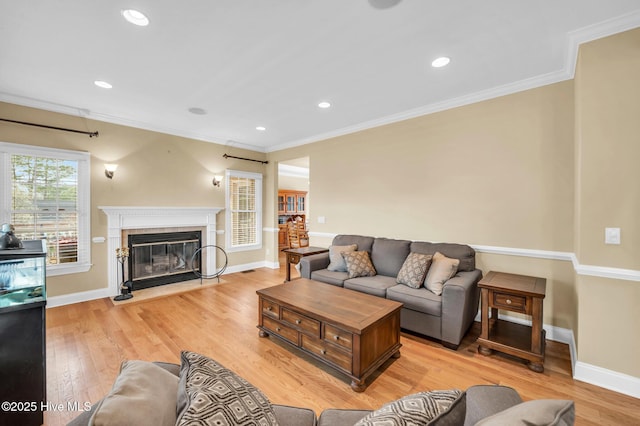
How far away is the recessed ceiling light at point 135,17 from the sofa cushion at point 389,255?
3455 millimetres

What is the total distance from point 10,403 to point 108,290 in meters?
3.02

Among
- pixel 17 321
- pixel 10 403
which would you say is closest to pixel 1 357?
pixel 17 321

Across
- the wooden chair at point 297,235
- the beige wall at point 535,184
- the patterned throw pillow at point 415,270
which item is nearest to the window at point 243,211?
the wooden chair at point 297,235

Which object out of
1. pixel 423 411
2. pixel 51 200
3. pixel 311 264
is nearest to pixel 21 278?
pixel 51 200

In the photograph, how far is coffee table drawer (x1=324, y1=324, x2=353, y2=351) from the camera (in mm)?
2154

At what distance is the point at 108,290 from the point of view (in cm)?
420

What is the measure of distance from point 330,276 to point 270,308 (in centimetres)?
105

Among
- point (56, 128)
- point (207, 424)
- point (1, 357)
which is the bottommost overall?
point (1, 357)

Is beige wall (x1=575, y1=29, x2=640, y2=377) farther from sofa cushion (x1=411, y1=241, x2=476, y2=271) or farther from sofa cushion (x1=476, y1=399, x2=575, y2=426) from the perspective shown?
sofa cushion (x1=476, y1=399, x2=575, y2=426)

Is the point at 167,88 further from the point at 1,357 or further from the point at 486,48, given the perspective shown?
the point at 486,48

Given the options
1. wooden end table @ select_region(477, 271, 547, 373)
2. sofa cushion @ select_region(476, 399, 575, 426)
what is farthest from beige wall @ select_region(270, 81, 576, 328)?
sofa cushion @ select_region(476, 399, 575, 426)

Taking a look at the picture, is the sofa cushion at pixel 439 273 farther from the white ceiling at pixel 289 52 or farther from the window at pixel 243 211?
the window at pixel 243 211

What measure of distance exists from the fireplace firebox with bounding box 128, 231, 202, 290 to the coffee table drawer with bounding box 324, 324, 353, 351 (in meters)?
3.78

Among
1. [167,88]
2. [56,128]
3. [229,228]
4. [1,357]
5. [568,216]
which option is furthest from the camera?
[229,228]
